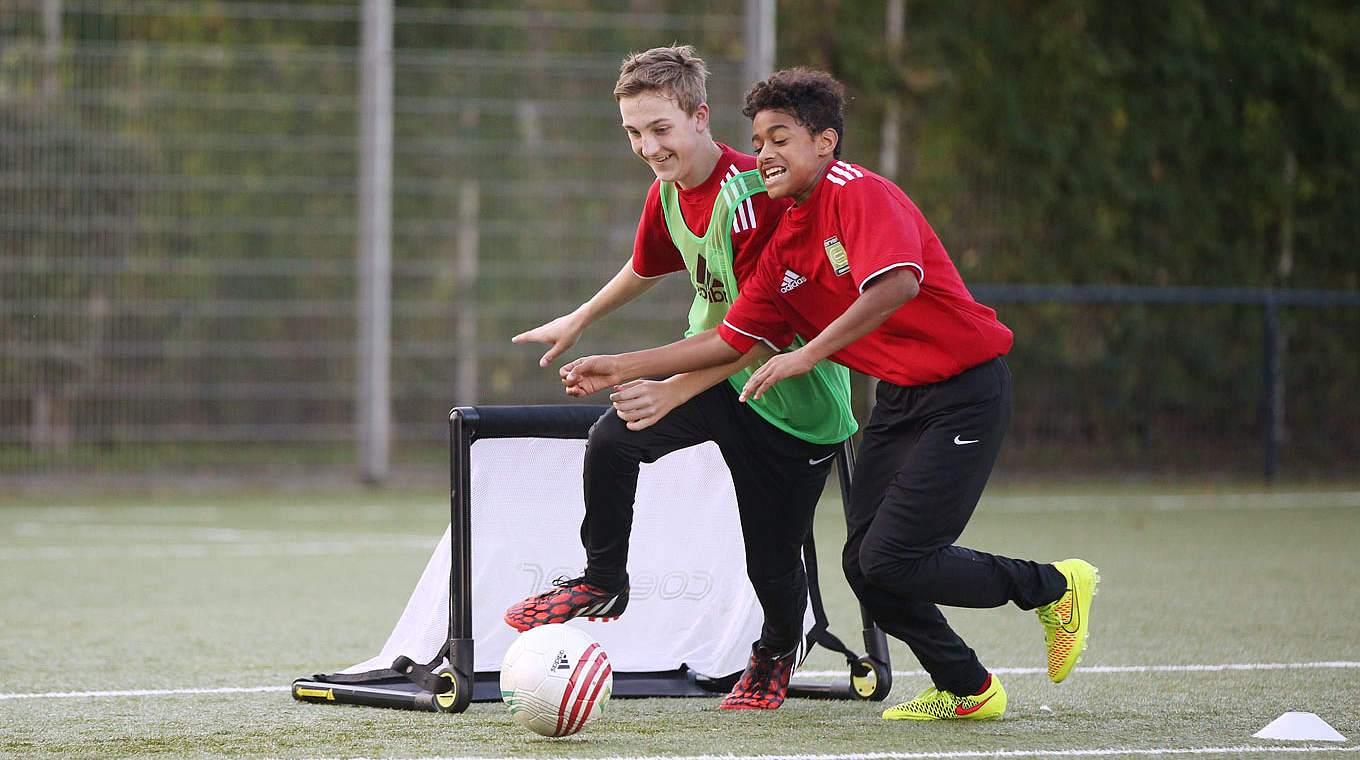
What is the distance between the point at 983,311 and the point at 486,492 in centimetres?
132

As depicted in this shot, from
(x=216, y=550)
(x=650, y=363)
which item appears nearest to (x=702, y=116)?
(x=650, y=363)

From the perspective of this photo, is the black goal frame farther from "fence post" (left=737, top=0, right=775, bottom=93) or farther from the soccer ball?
"fence post" (left=737, top=0, right=775, bottom=93)

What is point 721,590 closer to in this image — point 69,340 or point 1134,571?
point 1134,571

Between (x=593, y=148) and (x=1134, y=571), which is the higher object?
(x=593, y=148)

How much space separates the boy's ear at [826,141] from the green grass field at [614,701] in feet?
4.31

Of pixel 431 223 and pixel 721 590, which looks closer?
pixel 721 590

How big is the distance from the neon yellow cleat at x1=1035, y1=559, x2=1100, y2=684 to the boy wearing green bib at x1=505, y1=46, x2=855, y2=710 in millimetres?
629

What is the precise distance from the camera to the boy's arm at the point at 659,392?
399 centimetres

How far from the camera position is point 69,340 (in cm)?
1085

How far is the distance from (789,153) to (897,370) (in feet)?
1.81

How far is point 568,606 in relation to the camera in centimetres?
413

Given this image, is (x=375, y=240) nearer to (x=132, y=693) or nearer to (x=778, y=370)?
(x=132, y=693)

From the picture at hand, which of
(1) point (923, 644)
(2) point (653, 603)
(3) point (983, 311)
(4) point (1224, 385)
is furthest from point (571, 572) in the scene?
(4) point (1224, 385)

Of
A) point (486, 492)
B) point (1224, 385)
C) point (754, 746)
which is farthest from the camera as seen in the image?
point (1224, 385)
